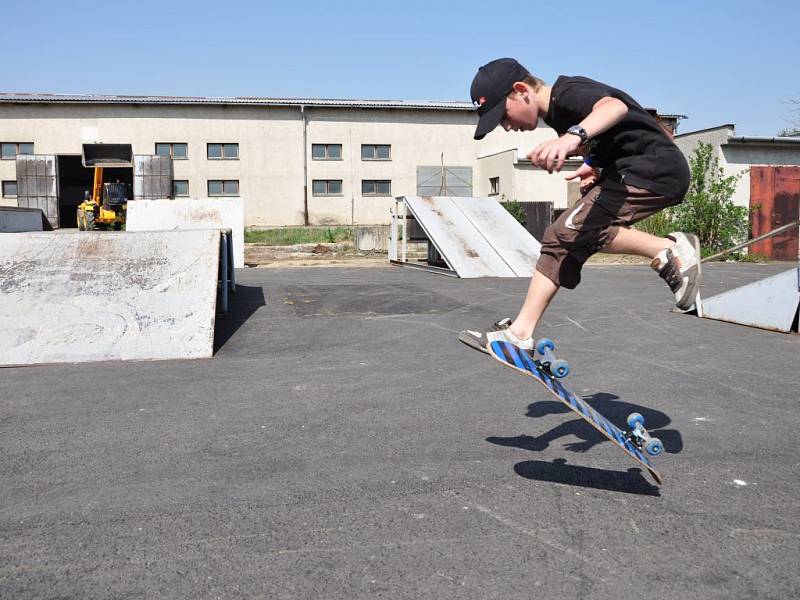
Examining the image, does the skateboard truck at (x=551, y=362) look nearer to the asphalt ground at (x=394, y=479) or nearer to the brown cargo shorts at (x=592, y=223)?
the brown cargo shorts at (x=592, y=223)

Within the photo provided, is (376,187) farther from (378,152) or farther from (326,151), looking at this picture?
(326,151)

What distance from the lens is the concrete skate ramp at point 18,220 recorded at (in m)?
22.6

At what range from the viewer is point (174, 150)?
3684 cm

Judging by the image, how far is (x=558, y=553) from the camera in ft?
8.21

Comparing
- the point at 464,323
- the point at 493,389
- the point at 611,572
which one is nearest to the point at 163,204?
the point at 464,323

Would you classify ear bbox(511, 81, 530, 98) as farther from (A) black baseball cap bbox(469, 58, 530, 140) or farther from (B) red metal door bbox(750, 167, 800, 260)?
(B) red metal door bbox(750, 167, 800, 260)

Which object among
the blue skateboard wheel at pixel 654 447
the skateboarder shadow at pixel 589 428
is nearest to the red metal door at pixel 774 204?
the skateboarder shadow at pixel 589 428

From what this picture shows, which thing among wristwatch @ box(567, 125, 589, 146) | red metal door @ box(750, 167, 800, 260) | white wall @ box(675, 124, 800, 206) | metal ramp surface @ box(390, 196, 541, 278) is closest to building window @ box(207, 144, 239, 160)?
metal ramp surface @ box(390, 196, 541, 278)

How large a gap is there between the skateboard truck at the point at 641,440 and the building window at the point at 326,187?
3618 centimetres

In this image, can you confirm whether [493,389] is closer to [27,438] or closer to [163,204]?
[27,438]

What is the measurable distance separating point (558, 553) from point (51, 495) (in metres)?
2.12

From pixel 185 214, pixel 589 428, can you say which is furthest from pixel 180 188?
pixel 589 428

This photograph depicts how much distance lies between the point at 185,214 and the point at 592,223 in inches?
715

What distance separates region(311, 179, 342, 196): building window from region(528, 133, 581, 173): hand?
36.2 m
